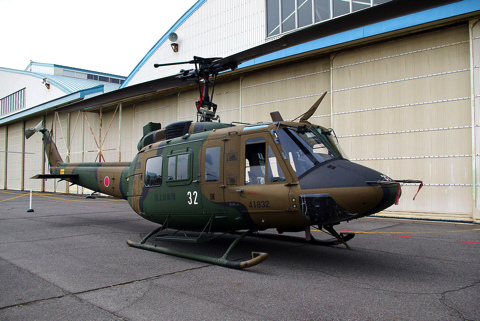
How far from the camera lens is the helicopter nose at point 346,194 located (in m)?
5.01

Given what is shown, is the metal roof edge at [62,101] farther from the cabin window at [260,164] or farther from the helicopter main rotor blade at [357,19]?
the cabin window at [260,164]

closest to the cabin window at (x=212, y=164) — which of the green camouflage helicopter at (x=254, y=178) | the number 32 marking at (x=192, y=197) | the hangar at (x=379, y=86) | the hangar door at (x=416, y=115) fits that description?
the green camouflage helicopter at (x=254, y=178)

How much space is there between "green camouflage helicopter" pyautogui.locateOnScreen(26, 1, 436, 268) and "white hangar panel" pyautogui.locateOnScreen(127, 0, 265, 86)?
9864mm

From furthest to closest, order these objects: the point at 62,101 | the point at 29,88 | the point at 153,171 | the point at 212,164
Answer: the point at 29,88 → the point at 62,101 → the point at 153,171 → the point at 212,164

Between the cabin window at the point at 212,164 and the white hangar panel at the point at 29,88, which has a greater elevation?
the white hangar panel at the point at 29,88

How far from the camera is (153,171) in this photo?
25.5 ft

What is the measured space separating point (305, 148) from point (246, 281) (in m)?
2.28

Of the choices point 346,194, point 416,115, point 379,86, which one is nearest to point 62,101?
point 379,86

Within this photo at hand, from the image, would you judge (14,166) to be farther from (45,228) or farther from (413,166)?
(413,166)

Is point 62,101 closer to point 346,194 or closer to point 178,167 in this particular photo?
point 178,167

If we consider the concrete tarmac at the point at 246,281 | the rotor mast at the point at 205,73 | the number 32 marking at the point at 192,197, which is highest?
the rotor mast at the point at 205,73

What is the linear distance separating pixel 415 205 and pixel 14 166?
36805 mm

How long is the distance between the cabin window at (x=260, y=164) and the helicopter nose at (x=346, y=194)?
524 mm

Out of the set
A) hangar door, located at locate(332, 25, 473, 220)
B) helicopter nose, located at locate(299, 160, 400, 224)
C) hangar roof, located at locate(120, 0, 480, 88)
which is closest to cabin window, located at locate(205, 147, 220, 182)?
helicopter nose, located at locate(299, 160, 400, 224)
